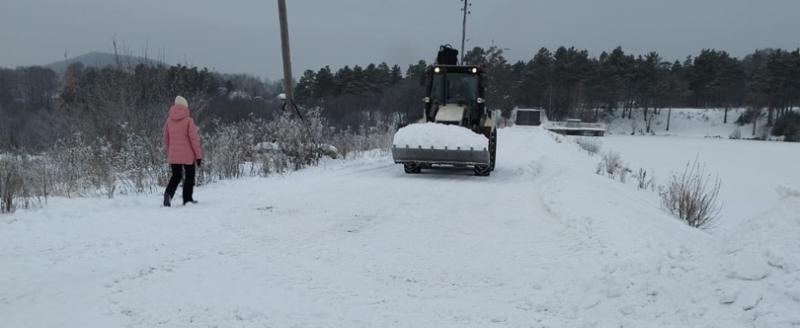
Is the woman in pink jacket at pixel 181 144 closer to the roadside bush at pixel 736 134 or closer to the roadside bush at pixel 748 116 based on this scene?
the roadside bush at pixel 736 134

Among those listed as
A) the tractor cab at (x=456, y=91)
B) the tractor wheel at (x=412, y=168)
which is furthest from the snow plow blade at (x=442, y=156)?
the tractor cab at (x=456, y=91)

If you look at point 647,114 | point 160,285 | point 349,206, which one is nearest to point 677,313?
point 160,285

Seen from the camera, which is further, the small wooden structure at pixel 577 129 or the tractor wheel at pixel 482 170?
the small wooden structure at pixel 577 129

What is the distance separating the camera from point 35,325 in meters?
3.37

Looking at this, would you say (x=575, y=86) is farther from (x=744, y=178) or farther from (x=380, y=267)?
(x=380, y=267)

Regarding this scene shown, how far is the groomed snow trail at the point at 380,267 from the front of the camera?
3.55 meters

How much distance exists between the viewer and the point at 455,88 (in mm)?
13422

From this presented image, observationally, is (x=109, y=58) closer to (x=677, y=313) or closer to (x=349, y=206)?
(x=349, y=206)

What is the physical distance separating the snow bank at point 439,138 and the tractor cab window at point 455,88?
231 centimetres

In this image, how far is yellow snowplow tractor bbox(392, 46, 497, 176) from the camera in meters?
11.0

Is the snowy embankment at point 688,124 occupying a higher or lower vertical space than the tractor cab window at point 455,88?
lower

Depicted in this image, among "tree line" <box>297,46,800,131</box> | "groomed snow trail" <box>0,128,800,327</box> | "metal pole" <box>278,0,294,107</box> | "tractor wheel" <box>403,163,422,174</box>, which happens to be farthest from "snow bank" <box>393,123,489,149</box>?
"tree line" <box>297,46,800,131</box>

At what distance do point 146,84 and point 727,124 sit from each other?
72534 mm

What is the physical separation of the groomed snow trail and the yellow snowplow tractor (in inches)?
127
